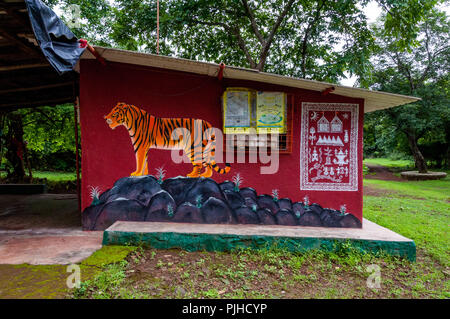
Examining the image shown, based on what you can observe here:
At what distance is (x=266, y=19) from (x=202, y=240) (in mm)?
9958

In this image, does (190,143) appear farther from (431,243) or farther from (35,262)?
(431,243)

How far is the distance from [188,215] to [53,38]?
3152mm

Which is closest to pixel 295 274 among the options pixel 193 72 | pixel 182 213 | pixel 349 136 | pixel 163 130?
pixel 182 213

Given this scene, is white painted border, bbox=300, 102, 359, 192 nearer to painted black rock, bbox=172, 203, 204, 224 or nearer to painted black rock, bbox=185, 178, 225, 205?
painted black rock, bbox=185, 178, 225, 205

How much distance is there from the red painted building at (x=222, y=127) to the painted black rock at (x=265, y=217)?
0.35 m

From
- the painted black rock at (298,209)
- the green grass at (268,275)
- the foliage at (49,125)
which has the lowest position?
the green grass at (268,275)

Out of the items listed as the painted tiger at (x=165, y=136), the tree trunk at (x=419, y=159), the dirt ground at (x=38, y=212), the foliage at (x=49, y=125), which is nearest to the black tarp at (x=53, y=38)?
the painted tiger at (x=165, y=136)

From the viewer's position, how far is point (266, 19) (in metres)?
10.8

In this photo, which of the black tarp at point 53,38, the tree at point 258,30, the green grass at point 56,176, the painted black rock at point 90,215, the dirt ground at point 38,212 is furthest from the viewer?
the green grass at point 56,176

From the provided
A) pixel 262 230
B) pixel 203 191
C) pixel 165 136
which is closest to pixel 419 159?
pixel 262 230

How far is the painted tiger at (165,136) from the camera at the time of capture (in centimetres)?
458

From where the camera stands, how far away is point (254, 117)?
15.0ft

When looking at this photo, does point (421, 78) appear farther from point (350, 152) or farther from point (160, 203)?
point (160, 203)

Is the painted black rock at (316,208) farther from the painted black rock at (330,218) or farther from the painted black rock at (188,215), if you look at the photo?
the painted black rock at (188,215)
